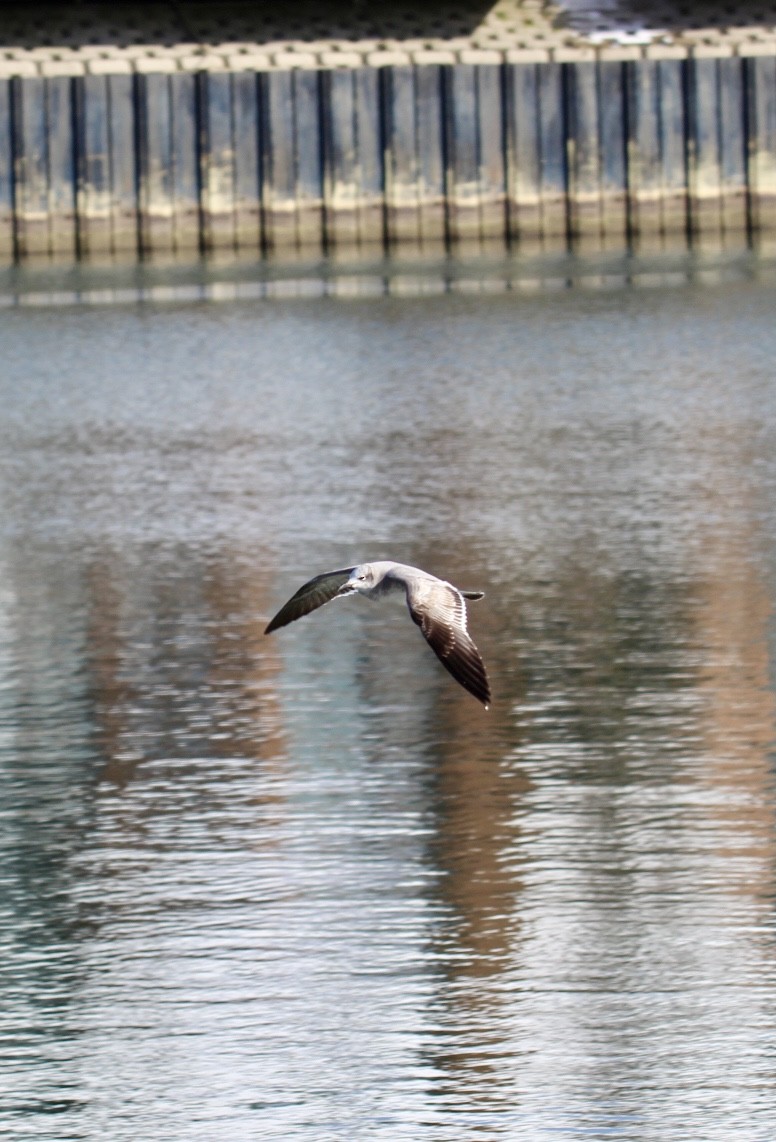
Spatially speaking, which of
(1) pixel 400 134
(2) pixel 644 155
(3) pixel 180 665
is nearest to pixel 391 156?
(1) pixel 400 134

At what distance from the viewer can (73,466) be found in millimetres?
25125

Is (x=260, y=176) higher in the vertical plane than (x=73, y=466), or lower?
higher

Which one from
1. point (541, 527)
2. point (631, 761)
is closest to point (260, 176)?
point (541, 527)

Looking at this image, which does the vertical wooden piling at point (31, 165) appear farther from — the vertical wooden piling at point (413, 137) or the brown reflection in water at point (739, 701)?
the brown reflection in water at point (739, 701)

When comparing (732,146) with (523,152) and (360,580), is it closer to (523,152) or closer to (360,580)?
(523,152)

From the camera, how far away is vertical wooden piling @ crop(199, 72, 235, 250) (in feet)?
131

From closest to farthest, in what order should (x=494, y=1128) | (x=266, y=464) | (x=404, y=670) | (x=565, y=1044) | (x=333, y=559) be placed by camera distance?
1. (x=494, y=1128)
2. (x=565, y=1044)
3. (x=404, y=670)
4. (x=333, y=559)
5. (x=266, y=464)

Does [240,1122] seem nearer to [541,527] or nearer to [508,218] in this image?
[541,527]

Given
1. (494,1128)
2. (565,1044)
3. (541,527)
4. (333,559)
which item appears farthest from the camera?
(541,527)

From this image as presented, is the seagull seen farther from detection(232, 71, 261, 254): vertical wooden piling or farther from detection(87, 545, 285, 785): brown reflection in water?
detection(232, 71, 261, 254): vertical wooden piling

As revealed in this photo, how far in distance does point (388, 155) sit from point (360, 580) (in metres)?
29.2

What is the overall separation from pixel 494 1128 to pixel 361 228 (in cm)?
3169

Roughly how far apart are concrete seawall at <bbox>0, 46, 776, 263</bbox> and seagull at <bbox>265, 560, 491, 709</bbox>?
2823 centimetres

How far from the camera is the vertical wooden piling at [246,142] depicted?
3997cm
